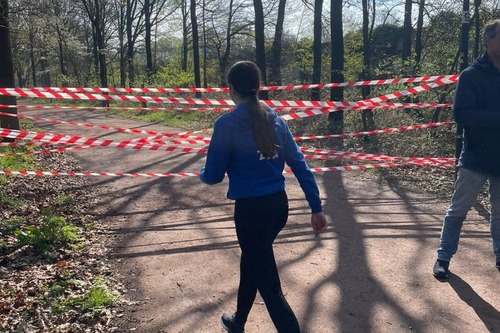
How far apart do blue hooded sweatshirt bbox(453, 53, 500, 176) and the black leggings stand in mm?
2062

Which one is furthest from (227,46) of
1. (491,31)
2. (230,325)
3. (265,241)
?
(265,241)

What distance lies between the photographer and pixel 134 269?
456 cm

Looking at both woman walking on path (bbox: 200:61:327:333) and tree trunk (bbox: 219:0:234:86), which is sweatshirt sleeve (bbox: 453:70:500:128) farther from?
tree trunk (bbox: 219:0:234:86)

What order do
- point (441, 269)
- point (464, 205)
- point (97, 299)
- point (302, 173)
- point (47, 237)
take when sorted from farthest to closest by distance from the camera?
point (47, 237) < point (441, 269) < point (464, 205) < point (97, 299) < point (302, 173)

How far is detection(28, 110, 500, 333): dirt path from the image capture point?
3574 mm

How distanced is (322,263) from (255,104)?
2401 millimetres

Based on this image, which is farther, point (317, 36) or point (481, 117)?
point (317, 36)

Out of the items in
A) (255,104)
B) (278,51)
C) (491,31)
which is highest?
(278,51)

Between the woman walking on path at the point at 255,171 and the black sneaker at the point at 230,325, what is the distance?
1.64ft

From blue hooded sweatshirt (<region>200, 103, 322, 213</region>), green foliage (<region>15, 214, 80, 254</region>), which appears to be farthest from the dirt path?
blue hooded sweatshirt (<region>200, 103, 322, 213</region>)

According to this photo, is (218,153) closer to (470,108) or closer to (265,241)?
(265,241)

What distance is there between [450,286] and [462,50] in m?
4.56

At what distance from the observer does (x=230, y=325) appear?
130 inches

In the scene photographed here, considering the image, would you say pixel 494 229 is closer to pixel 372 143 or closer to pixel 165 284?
pixel 165 284
